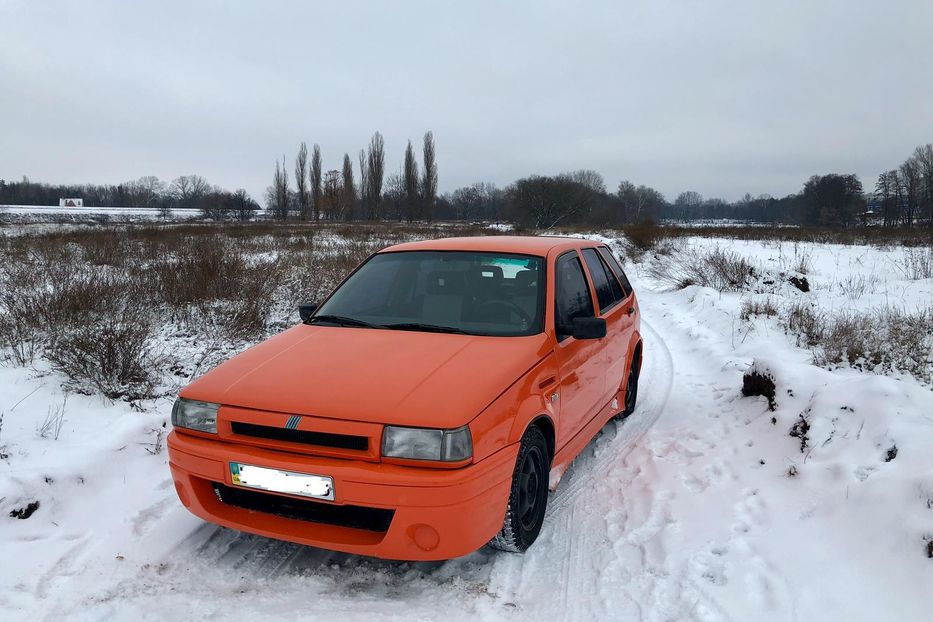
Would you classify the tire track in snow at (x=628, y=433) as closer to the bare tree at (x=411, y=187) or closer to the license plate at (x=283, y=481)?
the license plate at (x=283, y=481)

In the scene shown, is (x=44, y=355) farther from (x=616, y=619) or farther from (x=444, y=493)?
(x=616, y=619)

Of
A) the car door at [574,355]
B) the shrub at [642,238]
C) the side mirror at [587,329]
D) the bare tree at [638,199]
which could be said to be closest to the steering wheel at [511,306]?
the car door at [574,355]

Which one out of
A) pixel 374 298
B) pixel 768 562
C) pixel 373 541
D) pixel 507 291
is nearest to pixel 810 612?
pixel 768 562

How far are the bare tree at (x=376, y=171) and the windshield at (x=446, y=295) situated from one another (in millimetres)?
66577

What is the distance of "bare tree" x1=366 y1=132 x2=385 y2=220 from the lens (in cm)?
6862

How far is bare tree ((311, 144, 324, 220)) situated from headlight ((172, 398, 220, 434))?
66736 mm

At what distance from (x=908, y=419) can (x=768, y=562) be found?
1.55 meters

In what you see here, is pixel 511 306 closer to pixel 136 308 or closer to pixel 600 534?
pixel 600 534

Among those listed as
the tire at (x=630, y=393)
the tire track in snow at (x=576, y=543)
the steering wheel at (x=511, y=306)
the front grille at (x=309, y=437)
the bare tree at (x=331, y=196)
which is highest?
the bare tree at (x=331, y=196)

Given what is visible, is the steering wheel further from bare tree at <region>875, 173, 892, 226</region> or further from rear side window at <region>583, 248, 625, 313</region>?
bare tree at <region>875, 173, 892, 226</region>

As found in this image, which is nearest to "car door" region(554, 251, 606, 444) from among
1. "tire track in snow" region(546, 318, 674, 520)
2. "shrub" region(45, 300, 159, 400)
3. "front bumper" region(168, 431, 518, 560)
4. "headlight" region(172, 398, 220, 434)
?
"tire track in snow" region(546, 318, 674, 520)

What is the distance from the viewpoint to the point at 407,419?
2.37 meters

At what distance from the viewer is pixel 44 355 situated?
528 cm

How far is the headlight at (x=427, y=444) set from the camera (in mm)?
2346
